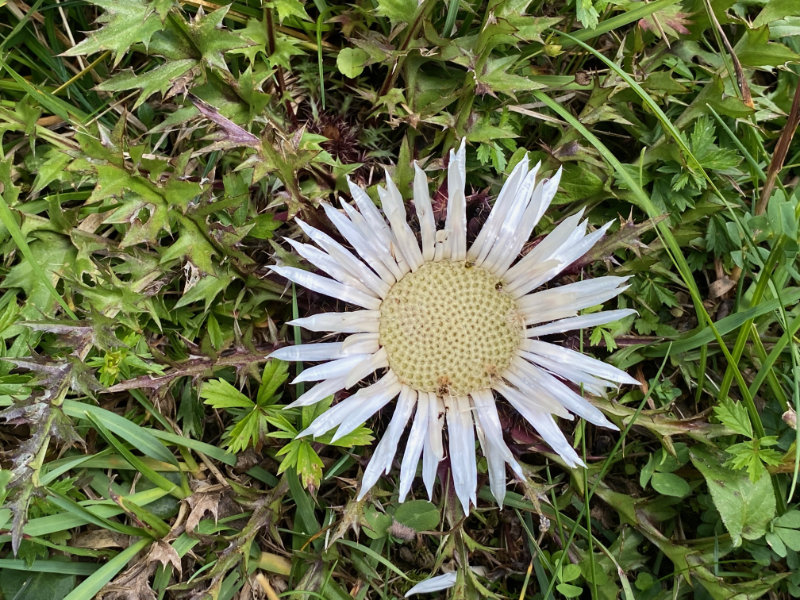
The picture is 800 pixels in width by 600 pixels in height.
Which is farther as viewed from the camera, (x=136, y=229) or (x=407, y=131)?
(x=407, y=131)

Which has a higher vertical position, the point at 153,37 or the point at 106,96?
the point at 153,37

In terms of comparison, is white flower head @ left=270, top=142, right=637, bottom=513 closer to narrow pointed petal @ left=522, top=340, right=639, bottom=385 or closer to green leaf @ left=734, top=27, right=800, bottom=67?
narrow pointed petal @ left=522, top=340, right=639, bottom=385

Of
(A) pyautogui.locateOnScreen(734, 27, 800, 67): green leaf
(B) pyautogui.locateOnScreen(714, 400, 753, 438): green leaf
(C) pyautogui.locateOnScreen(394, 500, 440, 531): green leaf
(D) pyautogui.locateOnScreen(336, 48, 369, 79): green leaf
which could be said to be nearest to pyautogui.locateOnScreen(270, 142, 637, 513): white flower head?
(C) pyautogui.locateOnScreen(394, 500, 440, 531): green leaf

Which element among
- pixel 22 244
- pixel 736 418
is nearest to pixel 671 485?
pixel 736 418

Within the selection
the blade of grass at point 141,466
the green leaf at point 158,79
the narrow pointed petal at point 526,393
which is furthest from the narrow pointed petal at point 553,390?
the green leaf at point 158,79

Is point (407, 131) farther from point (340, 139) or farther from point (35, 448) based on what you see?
point (35, 448)

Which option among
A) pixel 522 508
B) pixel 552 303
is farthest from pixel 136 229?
pixel 522 508
